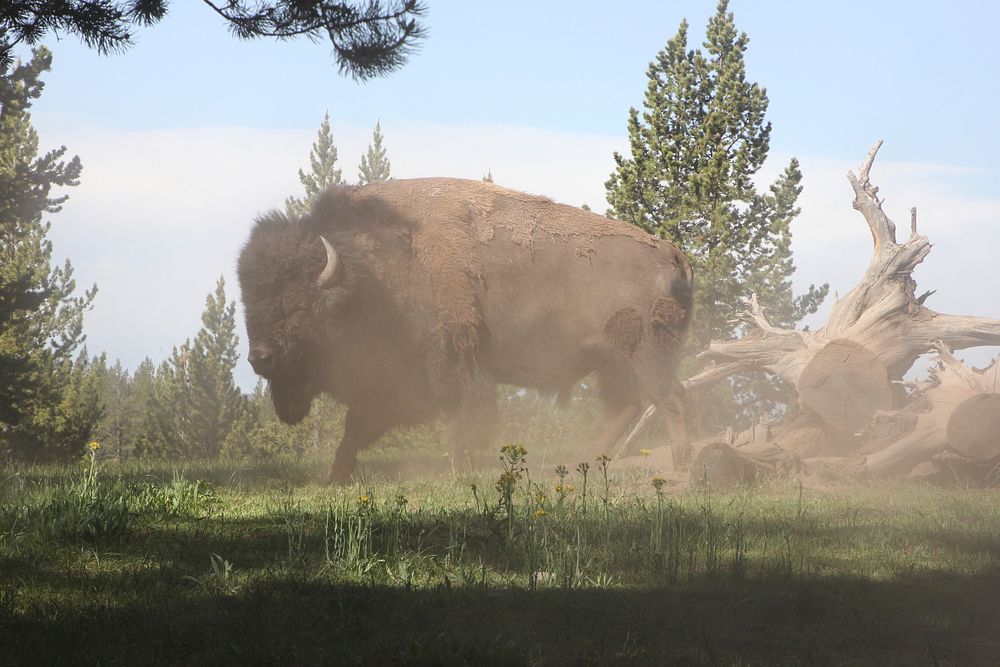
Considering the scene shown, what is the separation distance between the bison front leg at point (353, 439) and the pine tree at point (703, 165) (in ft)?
25.8

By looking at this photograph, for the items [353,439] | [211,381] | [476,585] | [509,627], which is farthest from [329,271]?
[211,381]

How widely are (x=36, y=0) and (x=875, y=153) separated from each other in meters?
11.2

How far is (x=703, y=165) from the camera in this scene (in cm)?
1756

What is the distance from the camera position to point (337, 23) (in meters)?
8.59

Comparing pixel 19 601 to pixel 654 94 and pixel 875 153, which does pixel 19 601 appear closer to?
pixel 875 153

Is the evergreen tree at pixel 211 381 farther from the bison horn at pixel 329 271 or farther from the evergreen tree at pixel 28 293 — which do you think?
the bison horn at pixel 329 271

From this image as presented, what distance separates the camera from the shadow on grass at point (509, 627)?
12.6 ft

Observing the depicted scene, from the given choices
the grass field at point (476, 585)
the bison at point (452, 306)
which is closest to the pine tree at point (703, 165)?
the bison at point (452, 306)

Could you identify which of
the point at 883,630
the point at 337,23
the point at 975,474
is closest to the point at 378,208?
the point at 337,23

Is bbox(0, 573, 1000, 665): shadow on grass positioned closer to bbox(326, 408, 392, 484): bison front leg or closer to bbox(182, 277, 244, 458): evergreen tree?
bbox(326, 408, 392, 484): bison front leg

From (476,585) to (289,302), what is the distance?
20.1 ft

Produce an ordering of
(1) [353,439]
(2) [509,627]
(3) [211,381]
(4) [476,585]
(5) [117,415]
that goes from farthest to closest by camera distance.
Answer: (5) [117,415], (3) [211,381], (1) [353,439], (4) [476,585], (2) [509,627]

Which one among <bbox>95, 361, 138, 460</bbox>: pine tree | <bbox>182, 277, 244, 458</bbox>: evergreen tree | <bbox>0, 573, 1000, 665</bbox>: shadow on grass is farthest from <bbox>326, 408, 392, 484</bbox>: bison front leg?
<bbox>182, 277, 244, 458</bbox>: evergreen tree

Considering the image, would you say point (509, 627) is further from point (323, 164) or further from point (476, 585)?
point (323, 164)
